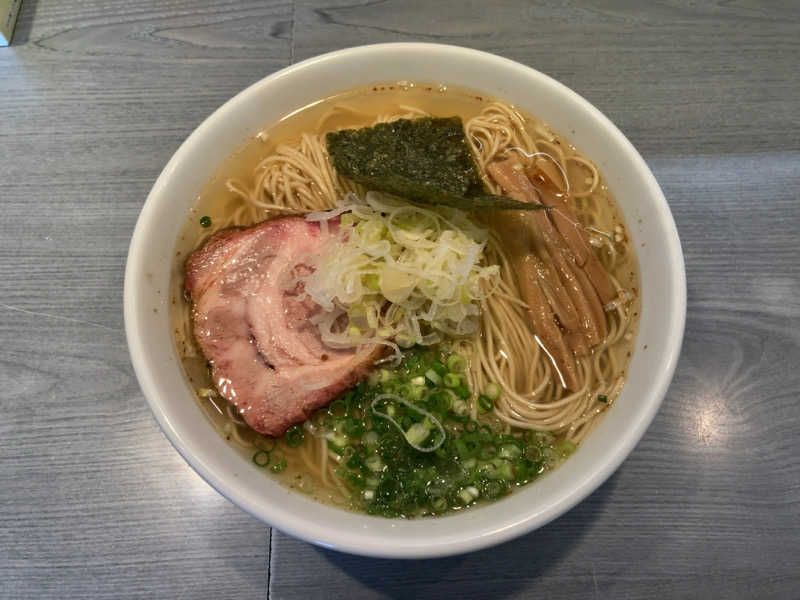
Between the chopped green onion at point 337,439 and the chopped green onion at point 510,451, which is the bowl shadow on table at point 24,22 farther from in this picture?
the chopped green onion at point 510,451

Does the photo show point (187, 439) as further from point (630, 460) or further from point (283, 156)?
point (630, 460)

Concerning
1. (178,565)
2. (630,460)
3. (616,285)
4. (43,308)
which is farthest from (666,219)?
(43,308)

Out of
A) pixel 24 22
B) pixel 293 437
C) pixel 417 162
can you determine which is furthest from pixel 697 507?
pixel 24 22

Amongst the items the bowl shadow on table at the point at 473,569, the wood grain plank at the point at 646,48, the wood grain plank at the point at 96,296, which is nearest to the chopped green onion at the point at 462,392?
the bowl shadow on table at the point at 473,569

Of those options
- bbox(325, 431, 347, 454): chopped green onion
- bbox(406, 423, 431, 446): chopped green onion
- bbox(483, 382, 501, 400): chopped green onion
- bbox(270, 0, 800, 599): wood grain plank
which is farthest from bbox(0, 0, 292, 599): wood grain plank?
bbox(483, 382, 501, 400): chopped green onion

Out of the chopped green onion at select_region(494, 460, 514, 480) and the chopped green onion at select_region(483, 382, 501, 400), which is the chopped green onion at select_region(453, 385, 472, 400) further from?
the chopped green onion at select_region(494, 460, 514, 480)

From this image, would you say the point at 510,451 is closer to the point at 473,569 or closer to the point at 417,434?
the point at 417,434
